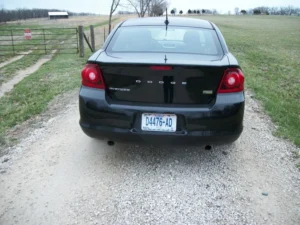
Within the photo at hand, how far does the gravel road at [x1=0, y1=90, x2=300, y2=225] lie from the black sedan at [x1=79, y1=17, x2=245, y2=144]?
1.50ft

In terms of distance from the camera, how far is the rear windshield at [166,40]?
3477 mm

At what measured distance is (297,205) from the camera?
2.78m

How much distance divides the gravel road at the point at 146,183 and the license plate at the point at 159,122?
59cm

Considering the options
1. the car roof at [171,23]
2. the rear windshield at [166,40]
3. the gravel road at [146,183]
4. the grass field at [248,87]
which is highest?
the car roof at [171,23]

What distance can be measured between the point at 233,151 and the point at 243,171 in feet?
1.63

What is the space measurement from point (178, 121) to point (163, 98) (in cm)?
28

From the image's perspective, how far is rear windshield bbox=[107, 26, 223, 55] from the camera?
3.48 metres

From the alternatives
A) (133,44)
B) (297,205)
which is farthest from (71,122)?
(297,205)

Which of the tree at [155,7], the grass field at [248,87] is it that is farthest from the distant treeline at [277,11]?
the grass field at [248,87]

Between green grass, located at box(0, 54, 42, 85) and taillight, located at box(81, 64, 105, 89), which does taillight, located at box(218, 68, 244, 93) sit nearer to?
taillight, located at box(81, 64, 105, 89)

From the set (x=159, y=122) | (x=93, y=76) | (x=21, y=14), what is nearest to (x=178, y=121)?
(x=159, y=122)

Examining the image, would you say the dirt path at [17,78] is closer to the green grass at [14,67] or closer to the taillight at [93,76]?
the green grass at [14,67]

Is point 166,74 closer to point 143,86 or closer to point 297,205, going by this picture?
point 143,86

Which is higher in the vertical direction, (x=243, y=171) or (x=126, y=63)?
(x=126, y=63)
